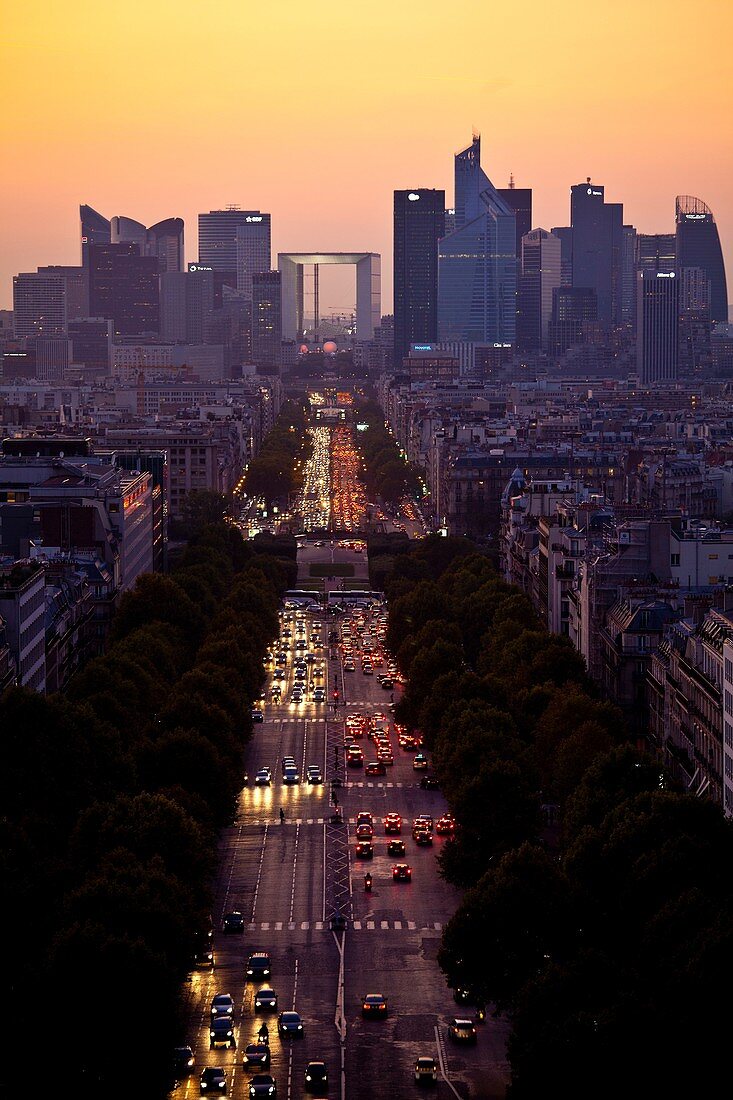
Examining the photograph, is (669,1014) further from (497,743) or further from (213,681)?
(213,681)

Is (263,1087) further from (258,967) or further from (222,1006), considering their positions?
(258,967)

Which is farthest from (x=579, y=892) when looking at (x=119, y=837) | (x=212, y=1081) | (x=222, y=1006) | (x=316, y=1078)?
(x=119, y=837)

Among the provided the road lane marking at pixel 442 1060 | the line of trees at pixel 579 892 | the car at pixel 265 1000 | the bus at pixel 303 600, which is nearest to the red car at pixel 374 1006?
the road lane marking at pixel 442 1060

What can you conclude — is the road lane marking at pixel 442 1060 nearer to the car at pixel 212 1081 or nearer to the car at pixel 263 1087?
the car at pixel 263 1087

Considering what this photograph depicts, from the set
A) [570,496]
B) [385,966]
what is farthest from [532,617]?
[385,966]

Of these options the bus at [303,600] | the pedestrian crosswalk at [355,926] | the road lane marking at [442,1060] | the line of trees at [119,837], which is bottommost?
the bus at [303,600]
